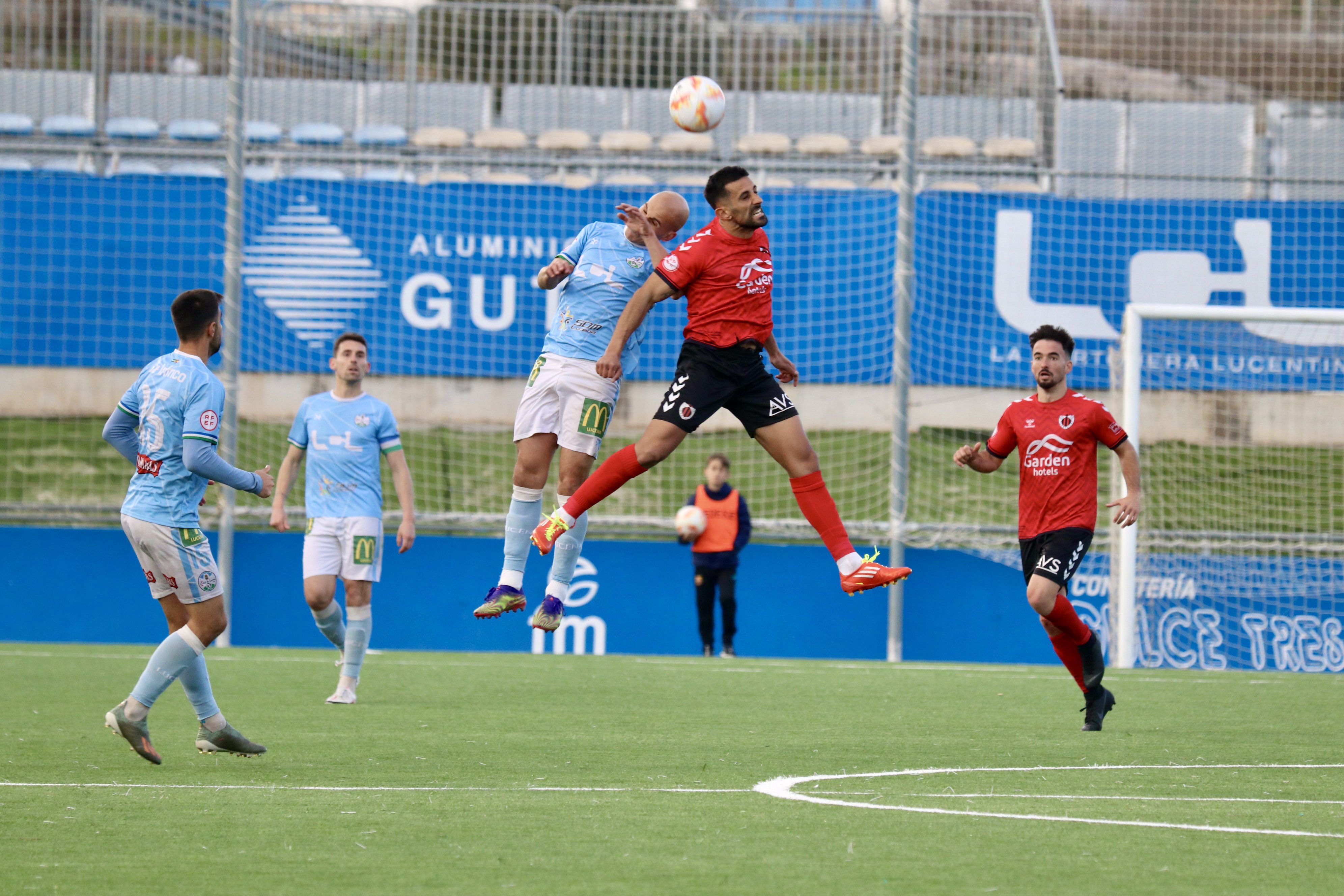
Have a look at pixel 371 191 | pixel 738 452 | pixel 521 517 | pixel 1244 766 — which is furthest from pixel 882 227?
pixel 1244 766

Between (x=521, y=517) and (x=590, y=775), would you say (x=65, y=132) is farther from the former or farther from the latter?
(x=590, y=775)

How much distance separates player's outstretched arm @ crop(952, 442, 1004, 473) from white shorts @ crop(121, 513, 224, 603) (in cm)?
402

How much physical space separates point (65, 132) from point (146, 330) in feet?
14.3

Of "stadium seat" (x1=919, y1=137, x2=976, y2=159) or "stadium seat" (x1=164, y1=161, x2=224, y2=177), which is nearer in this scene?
"stadium seat" (x1=164, y1=161, x2=224, y2=177)

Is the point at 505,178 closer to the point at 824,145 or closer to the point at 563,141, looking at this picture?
the point at 563,141

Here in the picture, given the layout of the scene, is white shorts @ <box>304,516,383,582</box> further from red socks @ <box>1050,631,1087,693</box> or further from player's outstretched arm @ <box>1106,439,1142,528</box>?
player's outstretched arm @ <box>1106,439,1142,528</box>

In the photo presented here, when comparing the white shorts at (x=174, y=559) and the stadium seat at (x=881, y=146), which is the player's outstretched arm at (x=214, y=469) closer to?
the white shorts at (x=174, y=559)

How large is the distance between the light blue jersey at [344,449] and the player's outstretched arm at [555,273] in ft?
7.23

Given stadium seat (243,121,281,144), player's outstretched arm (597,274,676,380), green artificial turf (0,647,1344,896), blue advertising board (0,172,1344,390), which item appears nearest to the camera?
green artificial turf (0,647,1344,896)

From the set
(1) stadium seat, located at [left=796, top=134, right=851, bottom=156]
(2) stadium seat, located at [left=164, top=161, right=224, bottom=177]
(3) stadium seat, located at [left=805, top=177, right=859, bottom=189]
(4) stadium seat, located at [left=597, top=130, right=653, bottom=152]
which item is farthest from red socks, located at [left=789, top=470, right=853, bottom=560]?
(4) stadium seat, located at [left=597, top=130, right=653, bottom=152]

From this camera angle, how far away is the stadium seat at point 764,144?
19.2 meters

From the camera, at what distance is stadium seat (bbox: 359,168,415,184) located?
17.5 m

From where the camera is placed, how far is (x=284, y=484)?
9.88 meters

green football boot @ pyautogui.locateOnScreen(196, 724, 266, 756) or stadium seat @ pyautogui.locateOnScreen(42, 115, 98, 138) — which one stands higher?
stadium seat @ pyautogui.locateOnScreen(42, 115, 98, 138)
